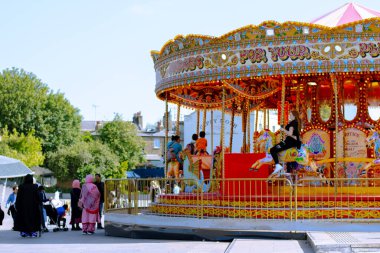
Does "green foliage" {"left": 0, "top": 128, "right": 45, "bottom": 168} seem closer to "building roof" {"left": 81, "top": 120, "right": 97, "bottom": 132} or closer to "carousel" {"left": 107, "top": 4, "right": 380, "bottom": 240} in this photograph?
"building roof" {"left": 81, "top": 120, "right": 97, "bottom": 132}

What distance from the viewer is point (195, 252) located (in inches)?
640

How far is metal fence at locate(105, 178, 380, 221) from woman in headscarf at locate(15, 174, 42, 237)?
2153 millimetres

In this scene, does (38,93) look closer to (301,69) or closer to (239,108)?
(239,108)

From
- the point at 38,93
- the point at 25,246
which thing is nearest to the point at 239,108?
the point at 25,246

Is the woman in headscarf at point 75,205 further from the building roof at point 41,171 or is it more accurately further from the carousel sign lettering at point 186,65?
the building roof at point 41,171

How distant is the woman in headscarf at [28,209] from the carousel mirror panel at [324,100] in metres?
7.90

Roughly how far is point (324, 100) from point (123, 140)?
214 feet

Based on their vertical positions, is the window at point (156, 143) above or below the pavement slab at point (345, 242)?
above

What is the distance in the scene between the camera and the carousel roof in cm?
2258

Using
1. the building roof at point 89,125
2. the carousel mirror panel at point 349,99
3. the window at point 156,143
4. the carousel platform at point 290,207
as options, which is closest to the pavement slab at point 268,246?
the carousel platform at point 290,207

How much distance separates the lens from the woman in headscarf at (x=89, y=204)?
21.8 m

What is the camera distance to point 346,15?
23.1 meters

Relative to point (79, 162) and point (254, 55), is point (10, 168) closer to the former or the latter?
point (254, 55)

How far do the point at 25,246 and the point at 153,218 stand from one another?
332 cm
